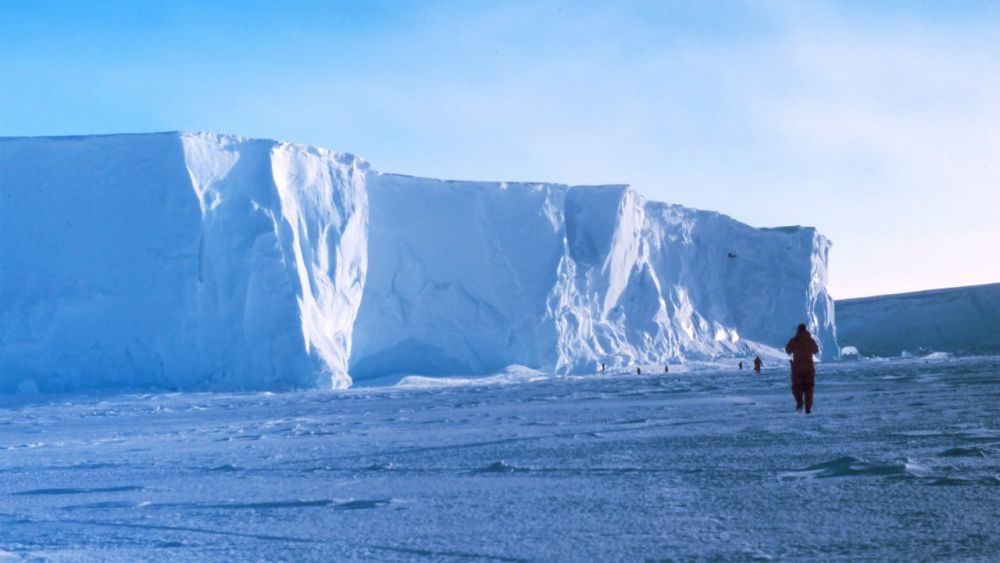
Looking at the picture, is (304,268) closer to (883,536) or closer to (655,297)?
(655,297)

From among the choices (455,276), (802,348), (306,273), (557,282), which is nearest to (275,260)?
(306,273)

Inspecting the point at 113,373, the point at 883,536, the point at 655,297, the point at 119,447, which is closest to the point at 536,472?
the point at 883,536

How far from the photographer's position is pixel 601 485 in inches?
182

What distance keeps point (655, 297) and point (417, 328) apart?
7.57 meters

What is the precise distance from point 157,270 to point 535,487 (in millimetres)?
17032

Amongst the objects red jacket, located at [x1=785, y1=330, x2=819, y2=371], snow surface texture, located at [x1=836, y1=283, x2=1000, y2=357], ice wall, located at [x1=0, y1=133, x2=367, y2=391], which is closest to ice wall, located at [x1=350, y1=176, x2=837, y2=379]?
ice wall, located at [x1=0, y1=133, x2=367, y2=391]

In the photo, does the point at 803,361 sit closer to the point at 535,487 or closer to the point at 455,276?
the point at 535,487

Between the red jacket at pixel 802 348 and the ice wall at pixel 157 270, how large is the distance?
1434 cm

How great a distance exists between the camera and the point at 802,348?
6520 mm

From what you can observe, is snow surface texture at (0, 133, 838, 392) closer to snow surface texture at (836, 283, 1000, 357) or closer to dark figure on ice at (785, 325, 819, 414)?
dark figure on ice at (785, 325, 819, 414)

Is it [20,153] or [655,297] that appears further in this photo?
[655,297]

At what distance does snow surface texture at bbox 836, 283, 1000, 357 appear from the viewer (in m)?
45.4

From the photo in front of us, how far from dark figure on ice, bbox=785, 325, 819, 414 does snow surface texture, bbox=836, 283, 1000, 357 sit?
38238 millimetres

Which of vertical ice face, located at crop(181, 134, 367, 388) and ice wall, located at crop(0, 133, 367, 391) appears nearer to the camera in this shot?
ice wall, located at crop(0, 133, 367, 391)
